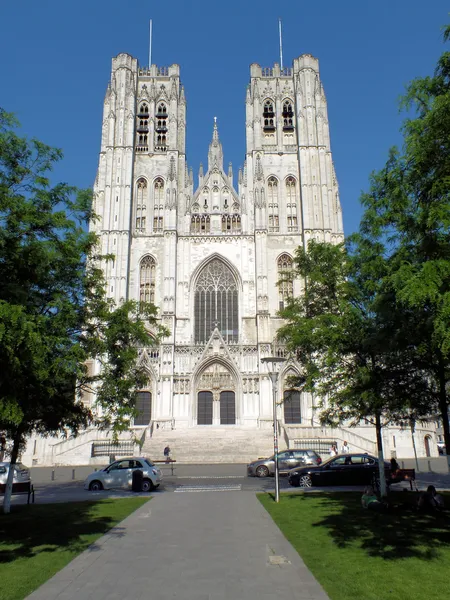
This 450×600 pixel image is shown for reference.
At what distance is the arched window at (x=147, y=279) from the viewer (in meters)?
43.2

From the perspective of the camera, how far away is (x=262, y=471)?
23.4 metres

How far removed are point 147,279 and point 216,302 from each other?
633cm

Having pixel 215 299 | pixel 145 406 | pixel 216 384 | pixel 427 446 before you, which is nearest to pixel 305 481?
pixel 427 446

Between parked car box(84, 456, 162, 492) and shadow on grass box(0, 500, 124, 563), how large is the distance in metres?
4.19

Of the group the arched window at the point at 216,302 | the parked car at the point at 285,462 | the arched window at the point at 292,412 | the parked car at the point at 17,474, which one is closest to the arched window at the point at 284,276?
the arched window at the point at 216,302

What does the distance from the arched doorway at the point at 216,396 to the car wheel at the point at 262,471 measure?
16.2 m

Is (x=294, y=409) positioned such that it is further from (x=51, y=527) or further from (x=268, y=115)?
(x=51, y=527)

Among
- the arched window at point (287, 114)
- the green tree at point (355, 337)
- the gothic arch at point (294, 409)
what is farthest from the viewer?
the arched window at point (287, 114)

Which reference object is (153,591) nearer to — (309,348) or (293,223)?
(309,348)

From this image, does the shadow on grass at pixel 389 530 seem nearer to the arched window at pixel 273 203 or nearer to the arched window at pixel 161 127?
the arched window at pixel 273 203

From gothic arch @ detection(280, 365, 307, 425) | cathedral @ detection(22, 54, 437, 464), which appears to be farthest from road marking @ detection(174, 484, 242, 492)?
gothic arch @ detection(280, 365, 307, 425)

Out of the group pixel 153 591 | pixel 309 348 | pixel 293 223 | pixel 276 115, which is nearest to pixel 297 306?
pixel 309 348

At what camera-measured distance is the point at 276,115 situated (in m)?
48.4

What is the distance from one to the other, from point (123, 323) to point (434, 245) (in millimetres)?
8407
